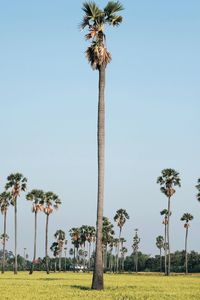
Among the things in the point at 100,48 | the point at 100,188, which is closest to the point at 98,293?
the point at 100,188

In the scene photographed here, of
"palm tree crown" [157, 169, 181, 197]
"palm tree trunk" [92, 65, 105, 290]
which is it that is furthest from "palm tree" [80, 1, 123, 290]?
"palm tree crown" [157, 169, 181, 197]

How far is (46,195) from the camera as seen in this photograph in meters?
117

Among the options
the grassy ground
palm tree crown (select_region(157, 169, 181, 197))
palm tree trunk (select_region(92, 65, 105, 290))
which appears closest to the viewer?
the grassy ground

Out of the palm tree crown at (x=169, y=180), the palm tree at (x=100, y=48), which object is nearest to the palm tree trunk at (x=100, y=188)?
the palm tree at (x=100, y=48)

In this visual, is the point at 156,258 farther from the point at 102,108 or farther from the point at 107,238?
the point at 102,108

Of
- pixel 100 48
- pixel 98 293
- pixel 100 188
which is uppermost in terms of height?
pixel 100 48

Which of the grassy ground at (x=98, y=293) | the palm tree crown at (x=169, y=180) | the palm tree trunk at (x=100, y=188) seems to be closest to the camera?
the grassy ground at (x=98, y=293)

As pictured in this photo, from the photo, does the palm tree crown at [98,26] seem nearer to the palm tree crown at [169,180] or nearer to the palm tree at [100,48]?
the palm tree at [100,48]

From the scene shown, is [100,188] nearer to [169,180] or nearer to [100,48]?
[100,48]

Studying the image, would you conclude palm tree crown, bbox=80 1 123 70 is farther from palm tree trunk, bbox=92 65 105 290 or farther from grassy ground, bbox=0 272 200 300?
grassy ground, bbox=0 272 200 300

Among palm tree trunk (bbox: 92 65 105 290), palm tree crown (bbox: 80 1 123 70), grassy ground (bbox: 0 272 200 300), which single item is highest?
palm tree crown (bbox: 80 1 123 70)

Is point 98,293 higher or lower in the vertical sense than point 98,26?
lower

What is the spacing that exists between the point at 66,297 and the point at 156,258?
169876mm

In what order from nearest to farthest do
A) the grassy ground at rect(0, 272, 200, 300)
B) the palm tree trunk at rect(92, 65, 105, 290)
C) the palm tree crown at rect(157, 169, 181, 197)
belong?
the grassy ground at rect(0, 272, 200, 300) → the palm tree trunk at rect(92, 65, 105, 290) → the palm tree crown at rect(157, 169, 181, 197)
